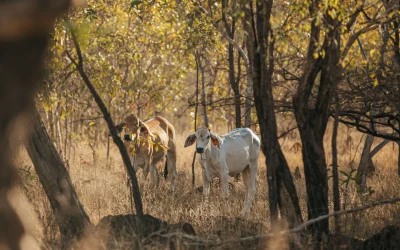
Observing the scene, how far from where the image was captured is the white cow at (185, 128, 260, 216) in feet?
39.8

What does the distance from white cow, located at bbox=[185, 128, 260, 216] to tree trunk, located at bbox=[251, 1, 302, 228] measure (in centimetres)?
353

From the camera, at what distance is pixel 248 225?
31.1ft

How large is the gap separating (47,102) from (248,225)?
3246mm

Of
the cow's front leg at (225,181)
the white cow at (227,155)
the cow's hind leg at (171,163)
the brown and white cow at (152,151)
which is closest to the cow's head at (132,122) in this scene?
the brown and white cow at (152,151)

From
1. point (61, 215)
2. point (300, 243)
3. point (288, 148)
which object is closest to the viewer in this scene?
point (300, 243)

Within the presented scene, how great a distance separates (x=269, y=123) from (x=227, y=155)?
4.83 metres

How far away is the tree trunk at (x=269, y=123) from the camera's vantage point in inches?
295

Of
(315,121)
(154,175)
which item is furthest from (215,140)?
(315,121)

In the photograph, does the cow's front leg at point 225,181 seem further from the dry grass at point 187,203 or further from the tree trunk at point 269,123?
the tree trunk at point 269,123

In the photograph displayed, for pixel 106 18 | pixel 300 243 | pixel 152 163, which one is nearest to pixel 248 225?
→ pixel 300 243

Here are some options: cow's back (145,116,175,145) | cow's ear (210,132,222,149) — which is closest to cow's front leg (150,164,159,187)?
cow's back (145,116,175,145)

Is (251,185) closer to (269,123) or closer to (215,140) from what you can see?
(215,140)

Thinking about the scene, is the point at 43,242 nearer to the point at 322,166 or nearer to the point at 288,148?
the point at 322,166

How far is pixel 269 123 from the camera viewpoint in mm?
7680
